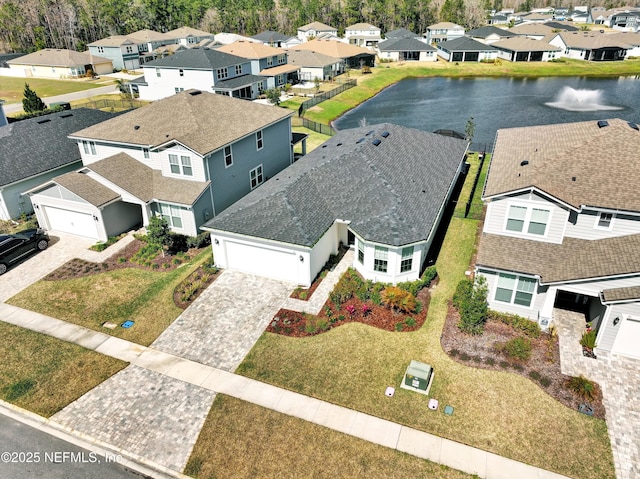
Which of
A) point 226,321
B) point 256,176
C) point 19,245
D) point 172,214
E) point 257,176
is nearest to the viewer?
point 226,321

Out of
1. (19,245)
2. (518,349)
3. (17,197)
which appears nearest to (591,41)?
(518,349)

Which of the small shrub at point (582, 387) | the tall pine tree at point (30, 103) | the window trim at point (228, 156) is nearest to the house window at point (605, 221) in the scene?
the small shrub at point (582, 387)

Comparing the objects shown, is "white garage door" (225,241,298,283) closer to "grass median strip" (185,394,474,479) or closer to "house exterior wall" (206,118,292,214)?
"house exterior wall" (206,118,292,214)

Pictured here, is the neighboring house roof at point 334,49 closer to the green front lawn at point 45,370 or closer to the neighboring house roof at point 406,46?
the neighboring house roof at point 406,46

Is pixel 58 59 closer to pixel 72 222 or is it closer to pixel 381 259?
pixel 72 222

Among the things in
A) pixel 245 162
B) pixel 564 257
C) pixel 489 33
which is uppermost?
pixel 489 33

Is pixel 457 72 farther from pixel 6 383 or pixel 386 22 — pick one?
pixel 6 383

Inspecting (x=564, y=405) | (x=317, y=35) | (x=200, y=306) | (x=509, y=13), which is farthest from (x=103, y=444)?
(x=509, y=13)
